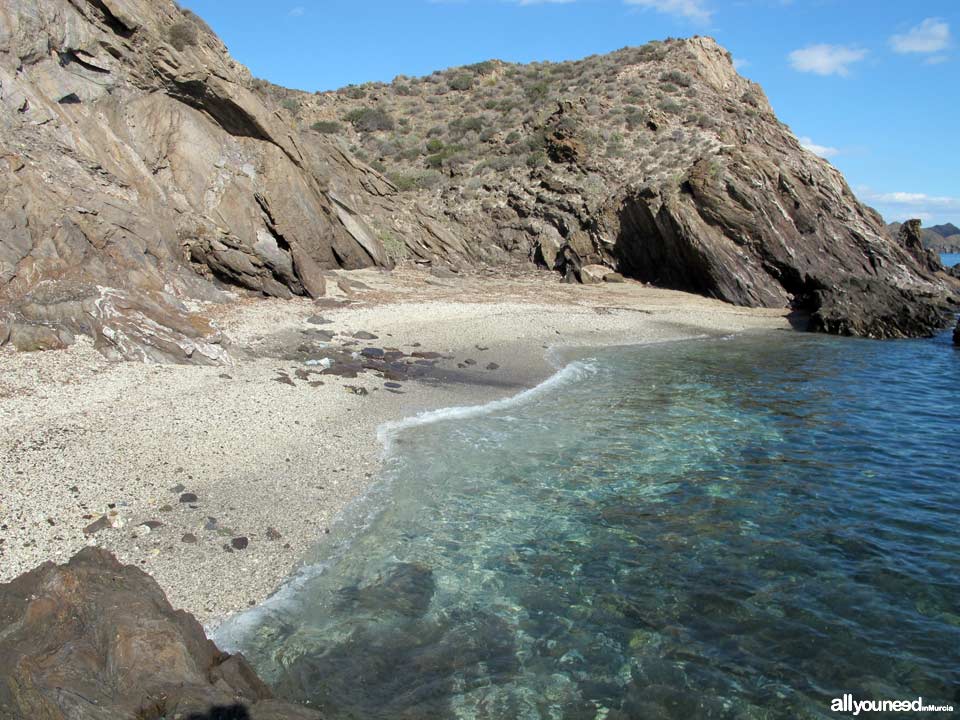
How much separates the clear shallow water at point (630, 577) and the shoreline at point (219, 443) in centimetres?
57

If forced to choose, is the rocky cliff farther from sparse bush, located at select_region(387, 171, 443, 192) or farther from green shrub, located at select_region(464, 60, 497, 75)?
green shrub, located at select_region(464, 60, 497, 75)

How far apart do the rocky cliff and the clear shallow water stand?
6094 millimetres

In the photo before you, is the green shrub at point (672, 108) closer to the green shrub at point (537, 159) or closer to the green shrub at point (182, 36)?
the green shrub at point (537, 159)

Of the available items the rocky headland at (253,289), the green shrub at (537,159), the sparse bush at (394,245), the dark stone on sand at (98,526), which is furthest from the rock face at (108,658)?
the green shrub at (537,159)

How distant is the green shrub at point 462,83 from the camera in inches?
1960

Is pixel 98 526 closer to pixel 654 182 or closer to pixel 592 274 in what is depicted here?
pixel 592 274

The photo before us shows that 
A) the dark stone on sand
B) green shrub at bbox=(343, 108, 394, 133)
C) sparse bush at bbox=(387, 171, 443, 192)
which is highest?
green shrub at bbox=(343, 108, 394, 133)

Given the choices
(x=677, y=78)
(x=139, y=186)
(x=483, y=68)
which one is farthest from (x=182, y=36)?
(x=483, y=68)

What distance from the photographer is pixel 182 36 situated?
19109mm

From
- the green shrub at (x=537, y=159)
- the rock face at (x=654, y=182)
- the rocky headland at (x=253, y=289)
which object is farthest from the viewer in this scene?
the green shrub at (x=537, y=159)

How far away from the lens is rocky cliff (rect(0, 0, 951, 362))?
12.8 metres

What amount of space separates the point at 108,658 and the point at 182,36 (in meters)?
19.6

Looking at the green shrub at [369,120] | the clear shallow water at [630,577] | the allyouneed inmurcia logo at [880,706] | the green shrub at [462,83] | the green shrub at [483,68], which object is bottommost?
the allyouneed inmurcia logo at [880,706]

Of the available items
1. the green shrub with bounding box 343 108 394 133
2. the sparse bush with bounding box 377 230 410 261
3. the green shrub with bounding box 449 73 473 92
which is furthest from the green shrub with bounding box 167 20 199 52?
the green shrub with bounding box 449 73 473 92
